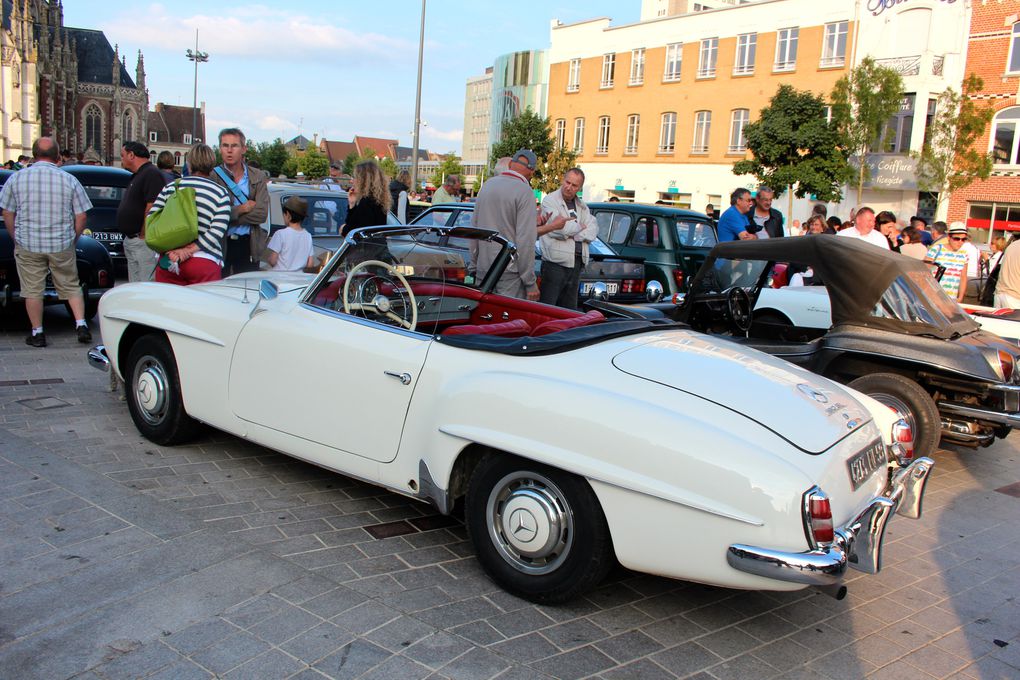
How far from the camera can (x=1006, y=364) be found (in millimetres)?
5605

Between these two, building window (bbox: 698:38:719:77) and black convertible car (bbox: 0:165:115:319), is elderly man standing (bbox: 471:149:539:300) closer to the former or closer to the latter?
black convertible car (bbox: 0:165:115:319)

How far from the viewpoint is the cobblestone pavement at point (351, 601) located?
2832 mm

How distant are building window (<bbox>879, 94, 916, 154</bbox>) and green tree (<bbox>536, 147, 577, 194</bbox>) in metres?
→ 14.4

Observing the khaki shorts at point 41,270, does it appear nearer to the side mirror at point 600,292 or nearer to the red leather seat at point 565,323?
the side mirror at point 600,292

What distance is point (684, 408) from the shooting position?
305cm

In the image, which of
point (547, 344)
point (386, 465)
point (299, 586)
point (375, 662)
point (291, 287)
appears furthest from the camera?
point (291, 287)

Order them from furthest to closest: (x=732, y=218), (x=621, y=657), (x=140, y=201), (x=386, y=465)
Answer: (x=732, y=218) < (x=140, y=201) < (x=386, y=465) < (x=621, y=657)

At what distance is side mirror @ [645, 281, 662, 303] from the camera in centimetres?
991

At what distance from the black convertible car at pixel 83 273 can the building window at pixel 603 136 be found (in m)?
40.0

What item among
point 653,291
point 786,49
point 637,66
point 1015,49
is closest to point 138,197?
point 653,291

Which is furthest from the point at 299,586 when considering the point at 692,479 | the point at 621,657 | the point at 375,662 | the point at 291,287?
the point at 291,287

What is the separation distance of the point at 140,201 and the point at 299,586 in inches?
198

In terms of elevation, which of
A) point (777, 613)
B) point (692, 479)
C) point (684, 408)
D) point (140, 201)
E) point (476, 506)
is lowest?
point (777, 613)

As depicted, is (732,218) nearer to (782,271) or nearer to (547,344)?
(782,271)
